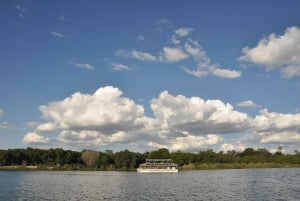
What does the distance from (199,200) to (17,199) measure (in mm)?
25574

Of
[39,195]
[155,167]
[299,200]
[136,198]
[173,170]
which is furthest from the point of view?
[155,167]

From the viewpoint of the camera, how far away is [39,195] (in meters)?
66.0

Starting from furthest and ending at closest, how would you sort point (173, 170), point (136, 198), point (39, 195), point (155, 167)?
point (155, 167) → point (173, 170) → point (39, 195) → point (136, 198)

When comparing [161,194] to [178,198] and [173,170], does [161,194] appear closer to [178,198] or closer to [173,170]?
[178,198]

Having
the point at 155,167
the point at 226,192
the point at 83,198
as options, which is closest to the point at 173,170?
the point at 155,167

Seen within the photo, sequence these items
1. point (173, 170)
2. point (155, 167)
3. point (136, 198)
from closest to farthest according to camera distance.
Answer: point (136, 198) < point (173, 170) < point (155, 167)

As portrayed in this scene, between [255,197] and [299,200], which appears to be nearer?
[299,200]

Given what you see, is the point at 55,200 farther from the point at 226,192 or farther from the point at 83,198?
the point at 226,192

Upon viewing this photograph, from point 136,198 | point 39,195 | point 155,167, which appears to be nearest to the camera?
point 136,198

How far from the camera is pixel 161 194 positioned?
67.2 meters

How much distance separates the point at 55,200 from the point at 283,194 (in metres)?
34.4

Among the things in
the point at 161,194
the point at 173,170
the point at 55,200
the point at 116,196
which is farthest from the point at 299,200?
the point at 173,170

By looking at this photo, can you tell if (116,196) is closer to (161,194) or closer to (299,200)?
(161,194)

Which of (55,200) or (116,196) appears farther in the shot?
(116,196)
